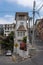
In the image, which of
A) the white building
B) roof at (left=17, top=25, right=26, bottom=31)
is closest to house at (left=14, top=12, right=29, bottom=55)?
→ roof at (left=17, top=25, right=26, bottom=31)

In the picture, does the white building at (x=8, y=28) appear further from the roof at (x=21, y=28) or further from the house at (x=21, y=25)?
the roof at (x=21, y=28)

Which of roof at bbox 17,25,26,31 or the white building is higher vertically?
A: the white building

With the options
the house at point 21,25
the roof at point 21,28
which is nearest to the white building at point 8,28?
the house at point 21,25

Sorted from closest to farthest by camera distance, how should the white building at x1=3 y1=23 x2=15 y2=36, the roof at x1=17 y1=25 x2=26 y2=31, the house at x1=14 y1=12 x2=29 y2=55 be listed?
the house at x1=14 y1=12 x2=29 y2=55 → the roof at x1=17 y1=25 x2=26 y2=31 → the white building at x1=3 y1=23 x2=15 y2=36

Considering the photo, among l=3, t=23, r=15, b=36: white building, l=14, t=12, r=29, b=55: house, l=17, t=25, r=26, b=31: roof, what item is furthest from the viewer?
l=3, t=23, r=15, b=36: white building

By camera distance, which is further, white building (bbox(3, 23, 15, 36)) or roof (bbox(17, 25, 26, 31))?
white building (bbox(3, 23, 15, 36))

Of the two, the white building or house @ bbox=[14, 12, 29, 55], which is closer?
house @ bbox=[14, 12, 29, 55]

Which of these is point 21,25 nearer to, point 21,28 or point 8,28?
point 21,28

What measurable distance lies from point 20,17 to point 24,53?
109 ft

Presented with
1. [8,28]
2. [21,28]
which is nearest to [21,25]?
[21,28]

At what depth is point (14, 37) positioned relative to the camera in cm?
5694

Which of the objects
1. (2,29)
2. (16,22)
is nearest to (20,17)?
(16,22)

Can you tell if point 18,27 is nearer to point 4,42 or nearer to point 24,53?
point 4,42

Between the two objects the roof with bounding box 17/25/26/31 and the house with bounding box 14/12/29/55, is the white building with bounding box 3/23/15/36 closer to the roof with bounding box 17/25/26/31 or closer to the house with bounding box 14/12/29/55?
the house with bounding box 14/12/29/55
